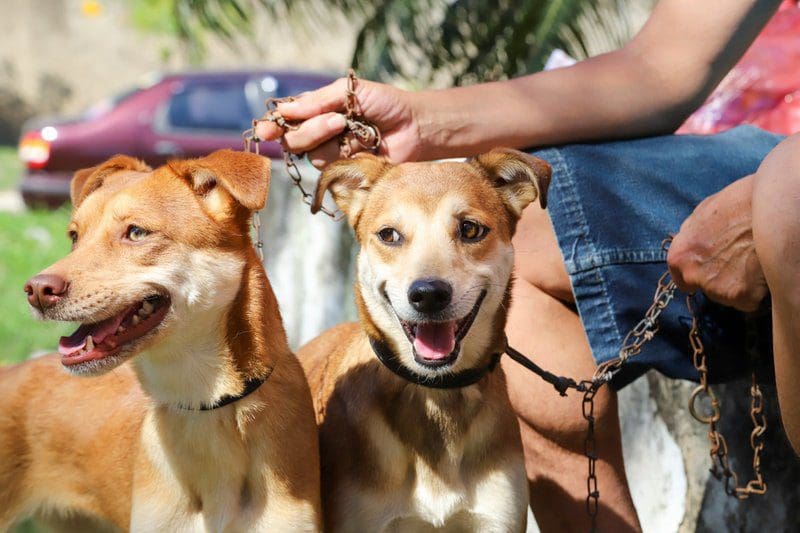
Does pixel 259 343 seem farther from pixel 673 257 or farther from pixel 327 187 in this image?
pixel 673 257

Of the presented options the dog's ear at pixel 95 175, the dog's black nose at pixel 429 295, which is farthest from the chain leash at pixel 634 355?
the dog's ear at pixel 95 175

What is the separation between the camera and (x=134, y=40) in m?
22.9

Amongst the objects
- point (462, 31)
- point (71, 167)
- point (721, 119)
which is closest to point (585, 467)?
point (721, 119)

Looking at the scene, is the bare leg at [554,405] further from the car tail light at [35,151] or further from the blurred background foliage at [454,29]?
the car tail light at [35,151]

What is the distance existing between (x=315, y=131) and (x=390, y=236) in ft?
1.40

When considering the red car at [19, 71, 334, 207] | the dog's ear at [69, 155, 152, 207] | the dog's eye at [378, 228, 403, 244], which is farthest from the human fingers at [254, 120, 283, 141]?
the red car at [19, 71, 334, 207]

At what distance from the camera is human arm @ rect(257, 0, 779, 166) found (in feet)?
11.2

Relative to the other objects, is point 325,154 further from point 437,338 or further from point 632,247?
point 632,247

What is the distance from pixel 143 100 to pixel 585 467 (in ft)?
40.7

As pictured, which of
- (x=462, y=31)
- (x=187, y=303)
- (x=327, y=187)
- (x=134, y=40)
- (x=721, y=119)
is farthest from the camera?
(x=134, y=40)

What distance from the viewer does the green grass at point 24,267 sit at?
6977 millimetres

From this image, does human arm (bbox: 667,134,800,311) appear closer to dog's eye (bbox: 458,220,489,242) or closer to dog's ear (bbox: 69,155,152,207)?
dog's eye (bbox: 458,220,489,242)

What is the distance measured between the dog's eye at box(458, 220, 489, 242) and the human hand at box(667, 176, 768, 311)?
545 millimetres

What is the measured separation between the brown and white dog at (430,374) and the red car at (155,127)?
1098 cm
